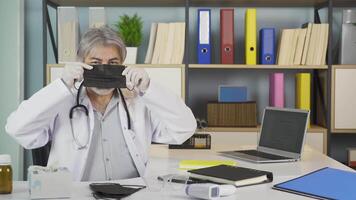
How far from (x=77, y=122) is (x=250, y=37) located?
1589mm

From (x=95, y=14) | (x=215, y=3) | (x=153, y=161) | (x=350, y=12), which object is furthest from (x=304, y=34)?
(x=153, y=161)

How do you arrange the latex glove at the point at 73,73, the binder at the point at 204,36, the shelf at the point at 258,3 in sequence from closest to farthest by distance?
the latex glove at the point at 73,73 < the binder at the point at 204,36 < the shelf at the point at 258,3

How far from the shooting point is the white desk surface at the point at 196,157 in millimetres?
1588

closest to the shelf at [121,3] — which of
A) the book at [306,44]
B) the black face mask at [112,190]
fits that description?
the book at [306,44]

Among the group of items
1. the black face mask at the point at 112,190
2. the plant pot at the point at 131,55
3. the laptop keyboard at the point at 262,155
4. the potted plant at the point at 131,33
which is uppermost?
the potted plant at the point at 131,33

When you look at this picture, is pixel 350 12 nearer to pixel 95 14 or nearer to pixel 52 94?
pixel 95 14

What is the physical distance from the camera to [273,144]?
244 cm

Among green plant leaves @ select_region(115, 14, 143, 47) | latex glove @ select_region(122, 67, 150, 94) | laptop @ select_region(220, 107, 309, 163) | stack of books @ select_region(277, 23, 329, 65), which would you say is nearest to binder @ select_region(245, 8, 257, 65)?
stack of books @ select_region(277, 23, 329, 65)

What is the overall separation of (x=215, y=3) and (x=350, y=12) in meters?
0.90

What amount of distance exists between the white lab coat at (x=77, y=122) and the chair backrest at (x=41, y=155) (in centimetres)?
2

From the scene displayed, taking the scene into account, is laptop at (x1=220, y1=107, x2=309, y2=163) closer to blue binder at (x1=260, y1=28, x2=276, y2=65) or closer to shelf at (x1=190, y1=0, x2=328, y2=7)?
blue binder at (x1=260, y1=28, x2=276, y2=65)

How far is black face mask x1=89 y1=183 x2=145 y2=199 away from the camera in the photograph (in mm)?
1542

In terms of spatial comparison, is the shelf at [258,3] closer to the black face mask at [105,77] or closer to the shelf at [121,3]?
the shelf at [121,3]

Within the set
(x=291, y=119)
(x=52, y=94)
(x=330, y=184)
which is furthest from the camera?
(x=291, y=119)
